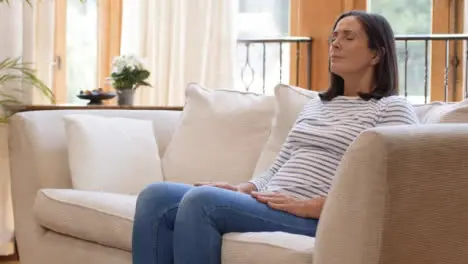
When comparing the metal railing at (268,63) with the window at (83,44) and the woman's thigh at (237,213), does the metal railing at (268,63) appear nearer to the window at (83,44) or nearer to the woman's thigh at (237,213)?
the window at (83,44)

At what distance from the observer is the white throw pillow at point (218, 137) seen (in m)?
3.26

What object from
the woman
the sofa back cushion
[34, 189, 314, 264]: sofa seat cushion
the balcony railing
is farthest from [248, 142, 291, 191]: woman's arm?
the balcony railing

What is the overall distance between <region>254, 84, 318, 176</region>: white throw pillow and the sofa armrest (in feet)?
3.96

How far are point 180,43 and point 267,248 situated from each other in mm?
3223

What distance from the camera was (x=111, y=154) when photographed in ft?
10.8

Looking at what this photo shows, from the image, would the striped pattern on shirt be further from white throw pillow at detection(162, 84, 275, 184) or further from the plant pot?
the plant pot

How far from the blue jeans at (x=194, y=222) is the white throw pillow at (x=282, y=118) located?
700mm

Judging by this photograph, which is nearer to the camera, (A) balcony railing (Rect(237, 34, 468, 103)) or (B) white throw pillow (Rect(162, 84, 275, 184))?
(B) white throw pillow (Rect(162, 84, 275, 184))

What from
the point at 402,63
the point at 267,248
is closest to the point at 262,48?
the point at 402,63

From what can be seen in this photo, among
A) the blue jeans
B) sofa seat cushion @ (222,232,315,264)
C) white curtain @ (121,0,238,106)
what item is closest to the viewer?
sofa seat cushion @ (222,232,315,264)

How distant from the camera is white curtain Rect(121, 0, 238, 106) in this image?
511 cm

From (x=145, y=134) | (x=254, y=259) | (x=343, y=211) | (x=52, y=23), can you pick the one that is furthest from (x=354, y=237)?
(x=52, y=23)

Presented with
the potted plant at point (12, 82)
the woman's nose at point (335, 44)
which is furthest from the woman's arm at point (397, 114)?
the potted plant at point (12, 82)

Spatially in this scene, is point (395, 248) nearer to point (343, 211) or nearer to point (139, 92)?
point (343, 211)
